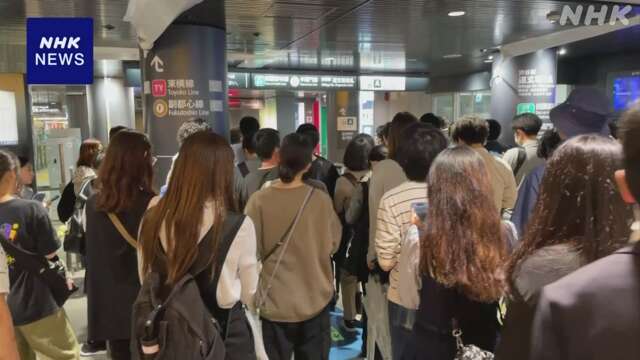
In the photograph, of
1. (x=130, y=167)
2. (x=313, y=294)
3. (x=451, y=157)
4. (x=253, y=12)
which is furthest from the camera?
(x=253, y=12)

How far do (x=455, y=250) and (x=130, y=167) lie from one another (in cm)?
150

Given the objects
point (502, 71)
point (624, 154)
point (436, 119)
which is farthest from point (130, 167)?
point (502, 71)

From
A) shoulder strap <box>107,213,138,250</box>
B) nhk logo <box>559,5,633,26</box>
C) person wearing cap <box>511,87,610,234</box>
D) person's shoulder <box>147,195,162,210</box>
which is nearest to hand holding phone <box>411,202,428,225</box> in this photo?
person wearing cap <box>511,87,610,234</box>

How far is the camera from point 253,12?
5.29 meters

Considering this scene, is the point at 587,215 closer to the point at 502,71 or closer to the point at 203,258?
the point at 203,258

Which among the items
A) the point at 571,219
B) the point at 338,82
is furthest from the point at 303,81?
the point at 571,219

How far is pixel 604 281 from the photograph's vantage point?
845mm

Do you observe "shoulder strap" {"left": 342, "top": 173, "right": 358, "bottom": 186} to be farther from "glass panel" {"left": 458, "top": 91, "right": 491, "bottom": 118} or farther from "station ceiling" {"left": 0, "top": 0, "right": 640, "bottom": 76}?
"glass panel" {"left": 458, "top": 91, "right": 491, "bottom": 118}

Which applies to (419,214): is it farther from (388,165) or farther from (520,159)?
(520,159)

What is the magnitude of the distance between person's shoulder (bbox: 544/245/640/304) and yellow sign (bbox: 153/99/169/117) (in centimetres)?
461

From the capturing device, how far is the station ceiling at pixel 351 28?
5.11 meters

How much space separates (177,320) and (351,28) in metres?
5.30

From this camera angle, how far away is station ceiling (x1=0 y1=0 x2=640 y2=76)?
16.8 ft

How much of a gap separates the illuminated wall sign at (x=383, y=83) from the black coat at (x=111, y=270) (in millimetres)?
9129
